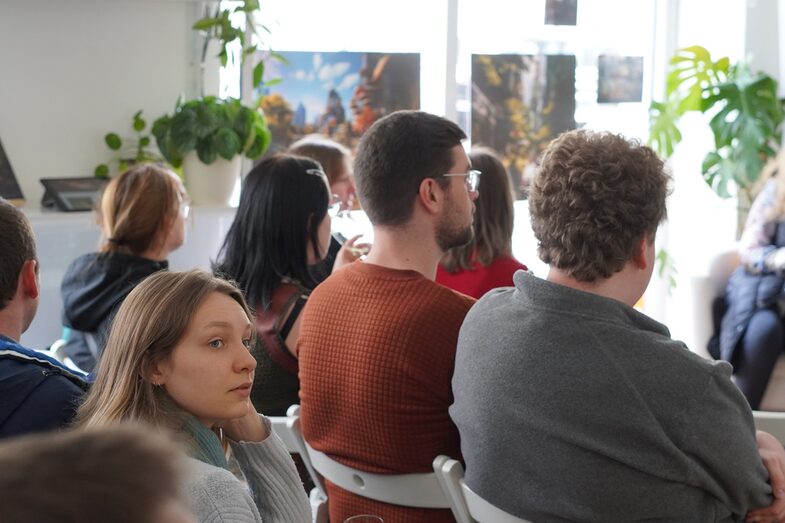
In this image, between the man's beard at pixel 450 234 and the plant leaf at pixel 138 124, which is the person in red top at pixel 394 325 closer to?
the man's beard at pixel 450 234

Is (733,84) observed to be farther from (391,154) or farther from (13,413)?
(13,413)

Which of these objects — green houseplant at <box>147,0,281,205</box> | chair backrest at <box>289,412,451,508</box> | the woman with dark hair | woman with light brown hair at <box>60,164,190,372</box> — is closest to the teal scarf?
chair backrest at <box>289,412,451,508</box>

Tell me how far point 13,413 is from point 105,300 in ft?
4.72

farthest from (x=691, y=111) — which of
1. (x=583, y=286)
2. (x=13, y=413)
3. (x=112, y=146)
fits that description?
(x=13, y=413)

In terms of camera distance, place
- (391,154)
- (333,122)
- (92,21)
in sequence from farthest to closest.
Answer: (333,122)
(92,21)
(391,154)

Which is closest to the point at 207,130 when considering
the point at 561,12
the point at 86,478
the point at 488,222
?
the point at 488,222

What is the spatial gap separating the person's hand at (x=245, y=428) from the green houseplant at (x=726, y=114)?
442 centimetres

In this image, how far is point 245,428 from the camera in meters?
1.93

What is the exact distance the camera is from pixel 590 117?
255 inches

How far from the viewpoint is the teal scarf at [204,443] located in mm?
1716

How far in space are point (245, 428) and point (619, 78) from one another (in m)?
5.00

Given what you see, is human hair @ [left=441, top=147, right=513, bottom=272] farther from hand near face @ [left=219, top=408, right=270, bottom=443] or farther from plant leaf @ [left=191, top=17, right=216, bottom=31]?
plant leaf @ [left=191, top=17, right=216, bottom=31]

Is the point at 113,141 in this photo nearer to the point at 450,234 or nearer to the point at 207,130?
the point at 207,130

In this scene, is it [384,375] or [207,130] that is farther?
[207,130]
